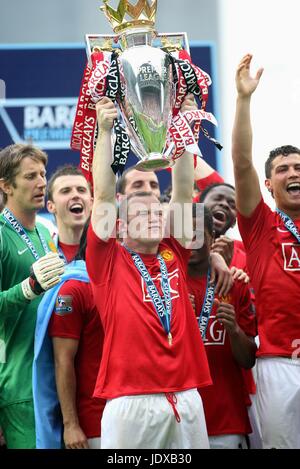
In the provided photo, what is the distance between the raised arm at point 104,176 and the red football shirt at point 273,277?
70 cm

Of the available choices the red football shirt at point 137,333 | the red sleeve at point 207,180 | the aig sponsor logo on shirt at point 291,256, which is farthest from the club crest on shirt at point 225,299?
the red sleeve at point 207,180

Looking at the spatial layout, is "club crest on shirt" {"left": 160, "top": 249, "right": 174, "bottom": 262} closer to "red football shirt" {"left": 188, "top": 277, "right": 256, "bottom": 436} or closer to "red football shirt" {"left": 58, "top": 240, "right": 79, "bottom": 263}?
"red football shirt" {"left": 188, "top": 277, "right": 256, "bottom": 436}

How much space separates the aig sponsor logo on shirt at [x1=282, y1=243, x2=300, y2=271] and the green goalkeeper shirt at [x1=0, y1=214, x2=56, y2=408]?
3.41 ft

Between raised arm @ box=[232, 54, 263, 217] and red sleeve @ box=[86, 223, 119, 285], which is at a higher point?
raised arm @ box=[232, 54, 263, 217]

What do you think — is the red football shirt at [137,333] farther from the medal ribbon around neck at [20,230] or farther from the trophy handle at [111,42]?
the trophy handle at [111,42]

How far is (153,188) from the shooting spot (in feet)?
12.1

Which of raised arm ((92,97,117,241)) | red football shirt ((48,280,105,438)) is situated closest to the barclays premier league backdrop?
red football shirt ((48,280,105,438))

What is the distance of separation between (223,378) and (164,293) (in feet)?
2.02

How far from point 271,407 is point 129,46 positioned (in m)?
1.50

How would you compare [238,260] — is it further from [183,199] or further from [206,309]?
[183,199]

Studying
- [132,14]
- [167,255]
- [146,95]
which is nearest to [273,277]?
[167,255]

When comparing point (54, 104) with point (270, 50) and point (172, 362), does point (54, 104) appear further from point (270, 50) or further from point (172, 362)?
point (172, 362)

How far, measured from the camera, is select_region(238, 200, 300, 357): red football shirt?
3.30 metres
